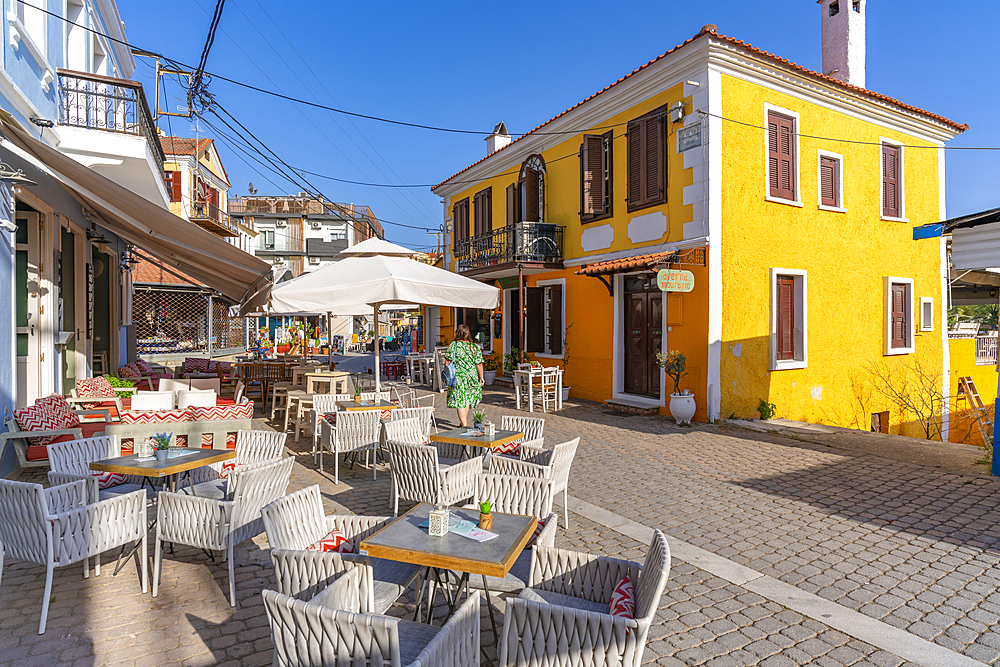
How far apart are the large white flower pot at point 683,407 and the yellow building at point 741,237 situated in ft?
1.50

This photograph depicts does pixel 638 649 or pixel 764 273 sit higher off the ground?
pixel 764 273

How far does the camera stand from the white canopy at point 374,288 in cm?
686

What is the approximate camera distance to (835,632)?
3191 millimetres

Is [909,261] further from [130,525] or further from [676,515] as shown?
[130,525]

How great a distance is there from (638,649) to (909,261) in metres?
14.6

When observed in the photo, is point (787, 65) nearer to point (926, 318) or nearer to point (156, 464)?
point (926, 318)

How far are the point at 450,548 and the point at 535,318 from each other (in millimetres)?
12459

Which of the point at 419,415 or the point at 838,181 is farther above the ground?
the point at 838,181

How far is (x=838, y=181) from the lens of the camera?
38.8ft

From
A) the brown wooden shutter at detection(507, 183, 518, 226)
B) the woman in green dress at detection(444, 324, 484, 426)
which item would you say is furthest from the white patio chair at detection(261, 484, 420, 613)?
the brown wooden shutter at detection(507, 183, 518, 226)

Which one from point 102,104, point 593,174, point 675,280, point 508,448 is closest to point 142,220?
point 102,104

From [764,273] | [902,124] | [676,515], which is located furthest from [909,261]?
[676,515]

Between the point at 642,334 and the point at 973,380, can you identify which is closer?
the point at 642,334

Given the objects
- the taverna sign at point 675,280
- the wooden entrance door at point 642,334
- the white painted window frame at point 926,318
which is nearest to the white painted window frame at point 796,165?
the taverna sign at point 675,280
